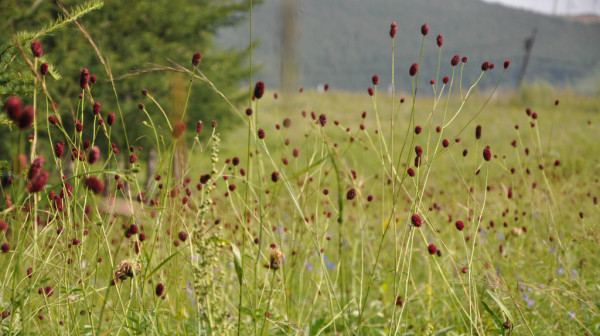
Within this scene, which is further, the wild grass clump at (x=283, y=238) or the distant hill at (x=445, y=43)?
the distant hill at (x=445, y=43)

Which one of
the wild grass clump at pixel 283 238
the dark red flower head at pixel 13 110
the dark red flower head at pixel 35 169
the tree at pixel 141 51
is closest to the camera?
the dark red flower head at pixel 13 110

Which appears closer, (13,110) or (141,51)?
(13,110)

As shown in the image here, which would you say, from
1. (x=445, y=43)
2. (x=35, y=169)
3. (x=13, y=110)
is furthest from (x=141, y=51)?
(x=445, y=43)

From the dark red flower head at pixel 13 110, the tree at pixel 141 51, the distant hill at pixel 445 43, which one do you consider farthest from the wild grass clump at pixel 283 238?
the distant hill at pixel 445 43

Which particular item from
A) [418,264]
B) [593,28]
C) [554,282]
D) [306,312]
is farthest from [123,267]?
[593,28]

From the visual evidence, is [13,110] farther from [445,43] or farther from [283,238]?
[445,43]

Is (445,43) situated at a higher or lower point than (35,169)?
lower

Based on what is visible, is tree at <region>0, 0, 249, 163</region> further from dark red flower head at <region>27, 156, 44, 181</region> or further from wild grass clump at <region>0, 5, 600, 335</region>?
dark red flower head at <region>27, 156, 44, 181</region>

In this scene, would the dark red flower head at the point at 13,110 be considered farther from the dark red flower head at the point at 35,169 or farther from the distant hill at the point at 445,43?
the distant hill at the point at 445,43

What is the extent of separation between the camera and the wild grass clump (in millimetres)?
1396

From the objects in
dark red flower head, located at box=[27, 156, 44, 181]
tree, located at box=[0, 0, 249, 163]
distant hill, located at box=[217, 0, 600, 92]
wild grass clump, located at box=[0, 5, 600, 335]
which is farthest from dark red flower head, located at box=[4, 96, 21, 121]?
distant hill, located at box=[217, 0, 600, 92]

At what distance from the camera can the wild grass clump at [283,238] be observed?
4.58 ft

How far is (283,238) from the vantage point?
2783mm

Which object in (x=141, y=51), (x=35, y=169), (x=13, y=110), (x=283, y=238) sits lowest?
(x=283, y=238)
